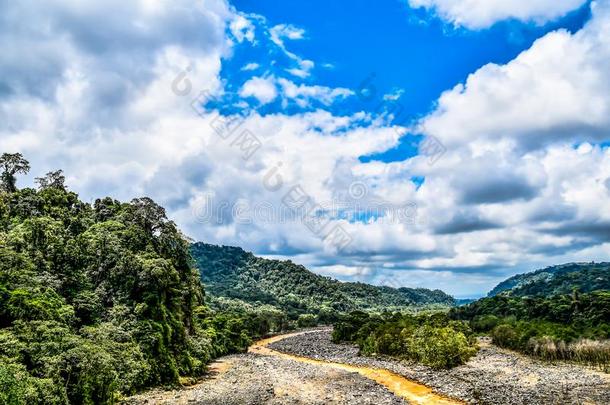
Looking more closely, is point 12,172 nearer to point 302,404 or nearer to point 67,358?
point 67,358

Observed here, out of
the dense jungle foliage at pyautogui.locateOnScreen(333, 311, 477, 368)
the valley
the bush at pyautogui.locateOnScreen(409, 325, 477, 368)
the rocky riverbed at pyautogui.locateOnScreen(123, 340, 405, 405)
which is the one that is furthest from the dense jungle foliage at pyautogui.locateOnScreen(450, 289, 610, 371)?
the rocky riverbed at pyautogui.locateOnScreen(123, 340, 405, 405)

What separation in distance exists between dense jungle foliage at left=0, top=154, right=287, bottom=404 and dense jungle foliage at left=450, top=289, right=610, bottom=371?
45.9 m

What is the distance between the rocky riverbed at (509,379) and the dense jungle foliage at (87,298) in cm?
2696

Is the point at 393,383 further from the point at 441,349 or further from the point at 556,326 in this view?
the point at 556,326

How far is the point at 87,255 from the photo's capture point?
4981cm

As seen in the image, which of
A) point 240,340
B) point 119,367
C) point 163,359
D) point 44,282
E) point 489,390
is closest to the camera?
point 119,367

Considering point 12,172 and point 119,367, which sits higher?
point 12,172

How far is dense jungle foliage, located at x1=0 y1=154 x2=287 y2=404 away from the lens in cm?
3152

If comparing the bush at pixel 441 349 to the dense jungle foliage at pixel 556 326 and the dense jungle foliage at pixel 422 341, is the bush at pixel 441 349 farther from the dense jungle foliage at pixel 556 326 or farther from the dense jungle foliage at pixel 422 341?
the dense jungle foliage at pixel 556 326

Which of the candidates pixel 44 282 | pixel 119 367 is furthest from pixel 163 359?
pixel 44 282

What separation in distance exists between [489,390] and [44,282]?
41477 millimetres

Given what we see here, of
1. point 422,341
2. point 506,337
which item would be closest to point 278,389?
point 422,341

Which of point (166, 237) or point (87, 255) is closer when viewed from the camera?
point (87, 255)

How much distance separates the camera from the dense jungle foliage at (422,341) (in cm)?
6094
